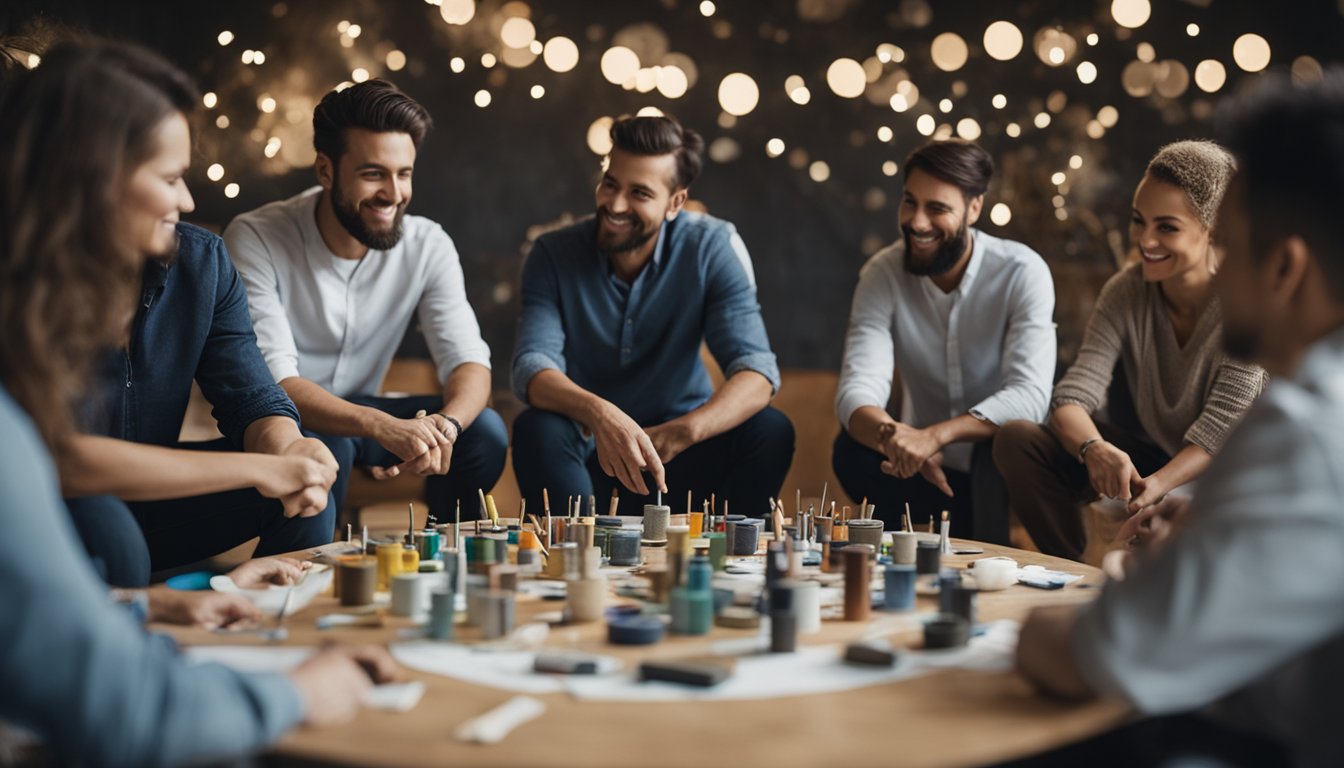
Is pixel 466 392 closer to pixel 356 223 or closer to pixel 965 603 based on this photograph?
pixel 356 223

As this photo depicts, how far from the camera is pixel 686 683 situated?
121 cm

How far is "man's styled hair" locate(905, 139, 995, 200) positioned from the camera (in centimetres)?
326

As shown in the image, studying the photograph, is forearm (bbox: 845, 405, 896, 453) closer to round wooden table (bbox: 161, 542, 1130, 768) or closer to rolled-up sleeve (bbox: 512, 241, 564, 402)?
rolled-up sleeve (bbox: 512, 241, 564, 402)

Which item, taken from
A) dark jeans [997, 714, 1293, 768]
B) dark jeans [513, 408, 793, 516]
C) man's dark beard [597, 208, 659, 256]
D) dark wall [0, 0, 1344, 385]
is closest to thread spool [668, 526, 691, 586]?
dark jeans [997, 714, 1293, 768]

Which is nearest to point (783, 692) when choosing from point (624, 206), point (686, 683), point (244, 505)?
point (686, 683)

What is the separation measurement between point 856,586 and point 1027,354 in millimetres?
1773

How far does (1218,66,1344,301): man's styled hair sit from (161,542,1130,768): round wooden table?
0.47m

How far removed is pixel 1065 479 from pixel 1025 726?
1.97 m

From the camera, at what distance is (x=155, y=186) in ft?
4.28

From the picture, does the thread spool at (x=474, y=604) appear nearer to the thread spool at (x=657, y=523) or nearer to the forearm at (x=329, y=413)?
the thread spool at (x=657, y=523)

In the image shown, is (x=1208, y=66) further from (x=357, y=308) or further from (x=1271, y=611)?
(x=1271, y=611)

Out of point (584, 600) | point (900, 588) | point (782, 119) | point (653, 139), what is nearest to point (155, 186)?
point (584, 600)

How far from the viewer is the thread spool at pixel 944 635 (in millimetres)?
1374

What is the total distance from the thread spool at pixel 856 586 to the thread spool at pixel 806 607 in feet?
0.22
